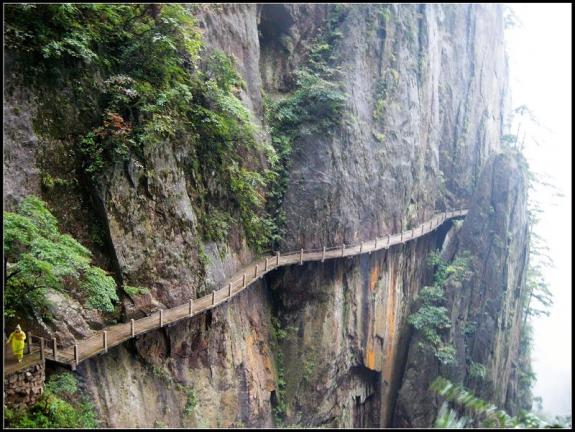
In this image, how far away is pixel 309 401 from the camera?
18750 mm

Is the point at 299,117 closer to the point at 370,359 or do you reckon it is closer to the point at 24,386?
the point at 370,359

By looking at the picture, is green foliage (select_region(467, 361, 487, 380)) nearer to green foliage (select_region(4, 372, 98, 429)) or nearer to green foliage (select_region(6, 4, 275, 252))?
green foliage (select_region(6, 4, 275, 252))

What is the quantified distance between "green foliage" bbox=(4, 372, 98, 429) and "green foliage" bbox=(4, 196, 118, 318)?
5.56ft

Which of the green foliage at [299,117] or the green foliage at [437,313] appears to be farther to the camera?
the green foliage at [437,313]

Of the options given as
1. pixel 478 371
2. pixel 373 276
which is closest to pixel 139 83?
pixel 373 276

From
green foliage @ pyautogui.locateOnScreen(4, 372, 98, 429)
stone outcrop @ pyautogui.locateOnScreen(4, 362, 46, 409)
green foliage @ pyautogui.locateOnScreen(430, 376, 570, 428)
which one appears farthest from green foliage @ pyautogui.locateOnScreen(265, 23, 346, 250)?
green foliage @ pyautogui.locateOnScreen(430, 376, 570, 428)

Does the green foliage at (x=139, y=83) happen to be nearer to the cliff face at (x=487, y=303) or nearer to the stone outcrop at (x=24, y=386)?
the stone outcrop at (x=24, y=386)

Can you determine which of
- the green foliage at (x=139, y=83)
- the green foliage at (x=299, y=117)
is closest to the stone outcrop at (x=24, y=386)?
the green foliage at (x=139, y=83)

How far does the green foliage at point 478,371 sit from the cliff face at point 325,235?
59 cm

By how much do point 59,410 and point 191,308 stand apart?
4445 mm

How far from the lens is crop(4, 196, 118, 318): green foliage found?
323 inches

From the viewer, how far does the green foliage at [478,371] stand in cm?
2356

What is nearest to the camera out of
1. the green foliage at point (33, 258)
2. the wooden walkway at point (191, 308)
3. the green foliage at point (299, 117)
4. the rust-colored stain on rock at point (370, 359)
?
the green foliage at point (33, 258)

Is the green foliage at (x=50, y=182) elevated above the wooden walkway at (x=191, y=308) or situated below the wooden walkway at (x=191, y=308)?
above
